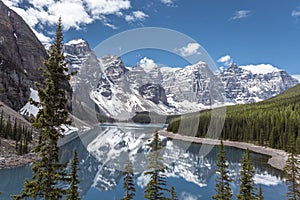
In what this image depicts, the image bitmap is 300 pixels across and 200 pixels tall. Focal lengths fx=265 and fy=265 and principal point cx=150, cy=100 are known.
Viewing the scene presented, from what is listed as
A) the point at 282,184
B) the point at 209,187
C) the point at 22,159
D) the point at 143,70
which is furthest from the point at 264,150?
the point at 143,70

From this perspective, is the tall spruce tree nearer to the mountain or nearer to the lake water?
the lake water

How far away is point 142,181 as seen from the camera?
32969 millimetres

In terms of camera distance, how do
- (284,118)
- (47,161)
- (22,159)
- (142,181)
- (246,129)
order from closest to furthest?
1. (47,161)
2. (142,181)
3. (22,159)
4. (284,118)
5. (246,129)

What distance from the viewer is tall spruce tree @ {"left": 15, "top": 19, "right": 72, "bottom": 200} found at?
9523 millimetres

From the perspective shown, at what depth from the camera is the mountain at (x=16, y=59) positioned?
428 ft

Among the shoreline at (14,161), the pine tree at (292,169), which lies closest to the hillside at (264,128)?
the shoreline at (14,161)

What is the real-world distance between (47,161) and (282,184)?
37.0 meters

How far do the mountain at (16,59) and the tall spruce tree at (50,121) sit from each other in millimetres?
126337

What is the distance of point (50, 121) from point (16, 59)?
17713cm

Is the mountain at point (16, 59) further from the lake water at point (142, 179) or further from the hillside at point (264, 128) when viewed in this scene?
the lake water at point (142, 179)

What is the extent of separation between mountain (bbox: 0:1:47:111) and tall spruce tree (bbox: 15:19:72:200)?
126337 mm

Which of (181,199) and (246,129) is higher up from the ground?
(246,129)

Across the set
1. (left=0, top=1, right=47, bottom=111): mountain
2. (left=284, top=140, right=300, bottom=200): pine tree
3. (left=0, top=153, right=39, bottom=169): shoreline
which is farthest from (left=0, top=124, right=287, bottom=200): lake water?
(left=0, top=1, right=47, bottom=111): mountain

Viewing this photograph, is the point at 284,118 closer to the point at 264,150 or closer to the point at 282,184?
the point at 264,150
